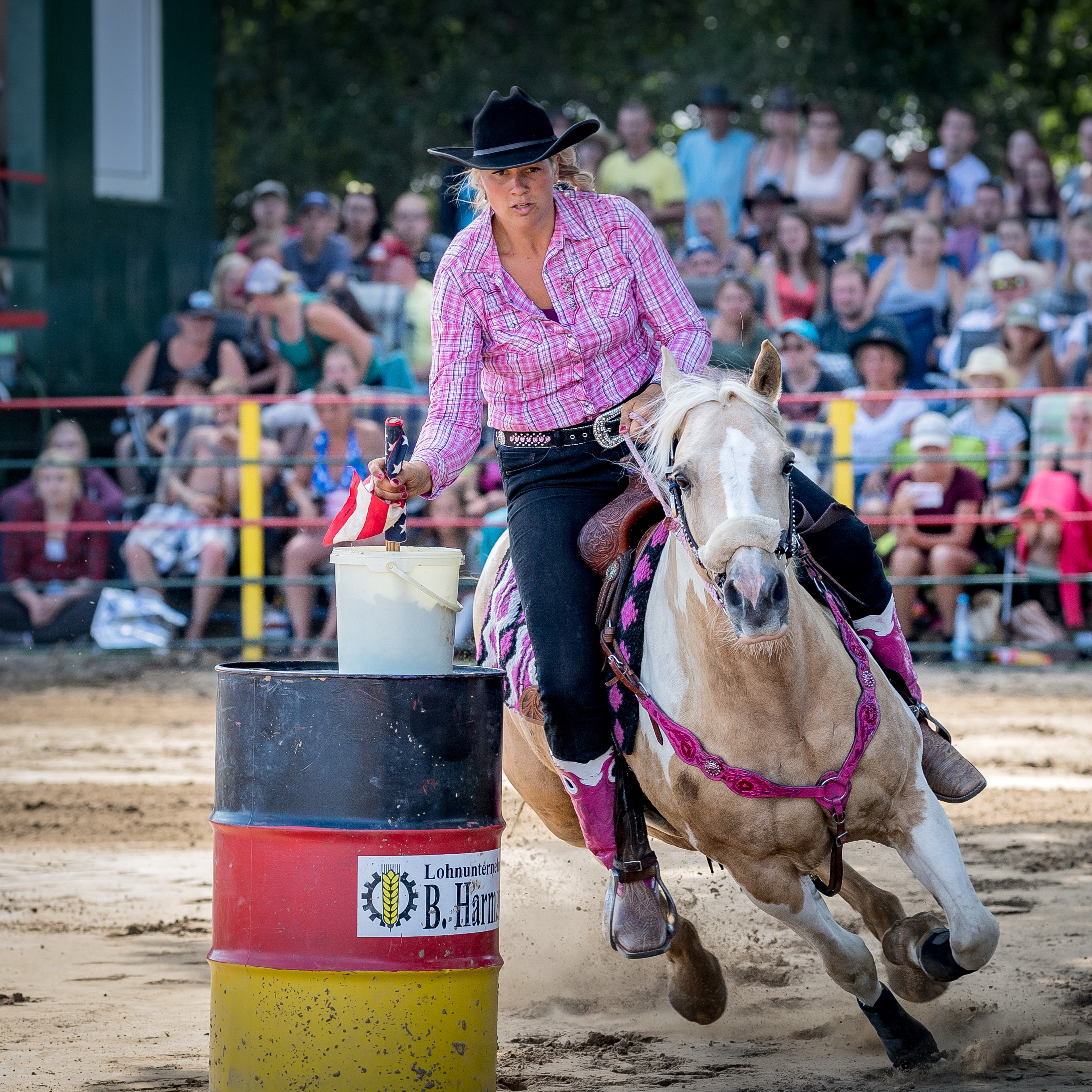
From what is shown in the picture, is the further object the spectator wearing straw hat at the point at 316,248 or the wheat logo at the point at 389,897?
the spectator wearing straw hat at the point at 316,248

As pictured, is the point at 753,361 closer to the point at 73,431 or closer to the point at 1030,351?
the point at 1030,351

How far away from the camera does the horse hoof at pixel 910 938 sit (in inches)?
151

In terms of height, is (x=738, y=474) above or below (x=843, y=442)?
above

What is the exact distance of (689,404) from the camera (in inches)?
139

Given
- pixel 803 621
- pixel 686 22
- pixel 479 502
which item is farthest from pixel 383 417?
pixel 686 22

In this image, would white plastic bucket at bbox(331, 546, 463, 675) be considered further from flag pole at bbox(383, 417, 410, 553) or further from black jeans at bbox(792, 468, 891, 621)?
→ black jeans at bbox(792, 468, 891, 621)

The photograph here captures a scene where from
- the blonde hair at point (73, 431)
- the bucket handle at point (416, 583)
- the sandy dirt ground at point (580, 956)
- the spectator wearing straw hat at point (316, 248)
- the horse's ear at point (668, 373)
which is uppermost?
the spectator wearing straw hat at point (316, 248)

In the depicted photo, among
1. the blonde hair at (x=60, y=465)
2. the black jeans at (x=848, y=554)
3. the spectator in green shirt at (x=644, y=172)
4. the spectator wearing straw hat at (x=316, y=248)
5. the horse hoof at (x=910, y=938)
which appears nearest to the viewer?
the horse hoof at (x=910, y=938)

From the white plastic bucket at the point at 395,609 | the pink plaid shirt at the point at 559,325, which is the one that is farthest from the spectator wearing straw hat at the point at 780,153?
the white plastic bucket at the point at 395,609

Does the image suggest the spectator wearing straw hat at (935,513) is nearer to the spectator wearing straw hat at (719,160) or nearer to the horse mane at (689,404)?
the spectator wearing straw hat at (719,160)

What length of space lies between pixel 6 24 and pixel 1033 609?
28.3 ft

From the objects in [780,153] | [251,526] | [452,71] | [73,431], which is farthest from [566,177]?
[452,71]

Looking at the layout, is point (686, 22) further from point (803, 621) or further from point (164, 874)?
point (803, 621)

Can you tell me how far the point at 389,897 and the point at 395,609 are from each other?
59 centimetres
